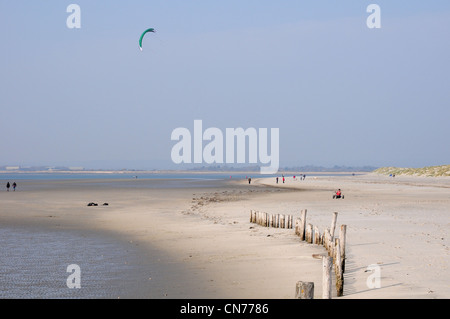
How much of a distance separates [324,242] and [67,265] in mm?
9049

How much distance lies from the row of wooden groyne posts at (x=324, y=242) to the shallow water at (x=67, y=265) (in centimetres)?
481

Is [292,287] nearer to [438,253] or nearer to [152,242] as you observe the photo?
[438,253]

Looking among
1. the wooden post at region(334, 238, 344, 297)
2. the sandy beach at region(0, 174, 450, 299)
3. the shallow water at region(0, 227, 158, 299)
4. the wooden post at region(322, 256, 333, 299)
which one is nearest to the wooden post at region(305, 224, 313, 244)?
the sandy beach at region(0, 174, 450, 299)

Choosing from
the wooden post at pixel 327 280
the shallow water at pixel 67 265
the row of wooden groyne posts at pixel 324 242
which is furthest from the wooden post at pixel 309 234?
the wooden post at pixel 327 280

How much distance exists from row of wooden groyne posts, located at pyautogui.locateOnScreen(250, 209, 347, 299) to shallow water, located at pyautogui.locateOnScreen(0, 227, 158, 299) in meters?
4.81

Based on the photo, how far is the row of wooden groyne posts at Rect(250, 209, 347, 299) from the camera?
9539 mm

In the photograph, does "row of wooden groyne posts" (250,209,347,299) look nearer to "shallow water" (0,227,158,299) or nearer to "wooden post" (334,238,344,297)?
"wooden post" (334,238,344,297)

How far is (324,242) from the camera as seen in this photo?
60.5 feet

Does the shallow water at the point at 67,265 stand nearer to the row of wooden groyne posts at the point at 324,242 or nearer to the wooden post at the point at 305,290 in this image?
the row of wooden groyne posts at the point at 324,242

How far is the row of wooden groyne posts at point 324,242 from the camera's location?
9.54m
